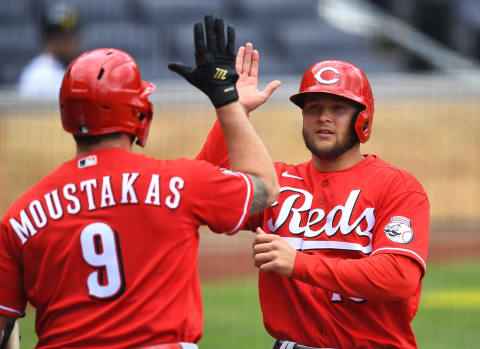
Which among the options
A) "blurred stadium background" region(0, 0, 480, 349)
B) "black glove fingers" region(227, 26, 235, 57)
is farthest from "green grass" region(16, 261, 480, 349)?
"black glove fingers" region(227, 26, 235, 57)

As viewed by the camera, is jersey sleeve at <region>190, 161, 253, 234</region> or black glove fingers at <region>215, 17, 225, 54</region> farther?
black glove fingers at <region>215, 17, 225, 54</region>

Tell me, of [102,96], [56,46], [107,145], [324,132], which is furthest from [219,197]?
[56,46]

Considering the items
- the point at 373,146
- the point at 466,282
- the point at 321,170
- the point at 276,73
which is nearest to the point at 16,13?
the point at 276,73

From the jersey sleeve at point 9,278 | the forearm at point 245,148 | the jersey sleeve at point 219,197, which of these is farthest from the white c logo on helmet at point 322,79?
the jersey sleeve at point 9,278

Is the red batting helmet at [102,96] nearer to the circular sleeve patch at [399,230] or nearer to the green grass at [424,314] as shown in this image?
the circular sleeve patch at [399,230]

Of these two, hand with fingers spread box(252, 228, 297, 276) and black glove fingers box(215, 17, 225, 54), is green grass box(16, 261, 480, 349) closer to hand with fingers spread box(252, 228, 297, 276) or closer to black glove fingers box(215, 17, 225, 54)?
hand with fingers spread box(252, 228, 297, 276)

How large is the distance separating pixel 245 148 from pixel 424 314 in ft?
21.8

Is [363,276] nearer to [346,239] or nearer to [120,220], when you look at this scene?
[346,239]

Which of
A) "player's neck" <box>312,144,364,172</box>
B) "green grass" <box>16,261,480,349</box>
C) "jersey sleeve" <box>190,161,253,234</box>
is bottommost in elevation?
"green grass" <box>16,261,480,349</box>

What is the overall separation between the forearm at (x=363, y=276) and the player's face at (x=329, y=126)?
24.9 inches

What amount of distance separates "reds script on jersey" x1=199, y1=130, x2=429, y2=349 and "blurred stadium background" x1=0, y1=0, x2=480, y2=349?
407 cm

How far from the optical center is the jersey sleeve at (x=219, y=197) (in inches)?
131

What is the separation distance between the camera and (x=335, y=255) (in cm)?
404

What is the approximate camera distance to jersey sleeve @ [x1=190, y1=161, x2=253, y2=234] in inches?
131
